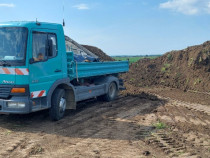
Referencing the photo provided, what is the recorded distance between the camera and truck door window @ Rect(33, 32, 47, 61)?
6922 millimetres

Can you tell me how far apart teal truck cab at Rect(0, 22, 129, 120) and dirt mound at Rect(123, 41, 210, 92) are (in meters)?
10.4

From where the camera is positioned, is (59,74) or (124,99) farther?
(124,99)

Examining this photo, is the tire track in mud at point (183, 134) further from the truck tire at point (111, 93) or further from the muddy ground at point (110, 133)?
the truck tire at point (111, 93)

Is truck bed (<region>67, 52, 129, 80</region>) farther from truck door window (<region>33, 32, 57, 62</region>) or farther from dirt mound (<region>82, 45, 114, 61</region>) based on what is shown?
dirt mound (<region>82, 45, 114, 61</region>)

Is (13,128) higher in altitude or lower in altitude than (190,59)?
lower

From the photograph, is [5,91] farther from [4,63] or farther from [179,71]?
[179,71]

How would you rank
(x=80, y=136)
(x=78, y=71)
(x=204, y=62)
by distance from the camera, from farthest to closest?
(x=204, y=62), (x=78, y=71), (x=80, y=136)

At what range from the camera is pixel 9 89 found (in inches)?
261

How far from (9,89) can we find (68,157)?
8.61ft

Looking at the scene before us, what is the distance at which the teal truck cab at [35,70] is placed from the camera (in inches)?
260

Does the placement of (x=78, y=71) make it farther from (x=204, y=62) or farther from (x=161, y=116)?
(x=204, y=62)

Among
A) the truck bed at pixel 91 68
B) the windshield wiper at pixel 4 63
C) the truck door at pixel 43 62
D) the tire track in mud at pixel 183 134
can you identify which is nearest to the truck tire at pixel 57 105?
the truck door at pixel 43 62

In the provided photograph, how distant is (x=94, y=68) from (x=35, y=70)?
323 centimetres

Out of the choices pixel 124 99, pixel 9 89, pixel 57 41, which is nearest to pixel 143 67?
pixel 124 99
